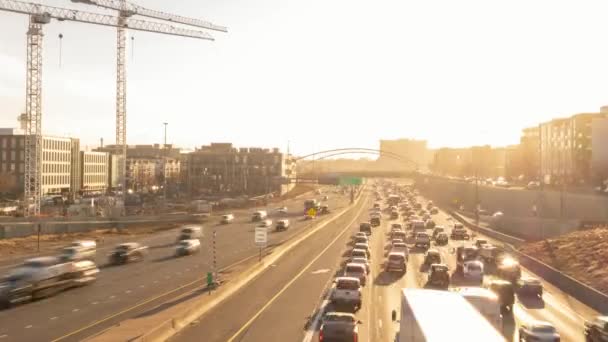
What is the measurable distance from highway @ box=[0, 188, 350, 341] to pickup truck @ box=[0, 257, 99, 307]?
472 mm

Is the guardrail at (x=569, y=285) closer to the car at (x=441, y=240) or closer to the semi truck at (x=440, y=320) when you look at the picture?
the car at (x=441, y=240)

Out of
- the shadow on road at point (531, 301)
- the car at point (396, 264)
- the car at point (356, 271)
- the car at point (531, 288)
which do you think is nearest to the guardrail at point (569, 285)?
the car at point (531, 288)

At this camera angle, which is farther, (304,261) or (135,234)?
(135,234)

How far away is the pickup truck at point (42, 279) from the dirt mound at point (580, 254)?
29035 millimetres

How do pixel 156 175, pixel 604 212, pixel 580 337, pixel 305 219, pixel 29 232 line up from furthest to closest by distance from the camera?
pixel 156 175 → pixel 305 219 → pixel 29 232 → pixel 604 212 → pixel 580 337

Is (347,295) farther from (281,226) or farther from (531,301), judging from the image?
(281,226)

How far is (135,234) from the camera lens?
7156 centimetres

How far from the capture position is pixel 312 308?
89.7 feet

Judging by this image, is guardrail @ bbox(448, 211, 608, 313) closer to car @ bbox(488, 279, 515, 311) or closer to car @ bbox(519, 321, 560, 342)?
car @ bbox(488, 279, 515, 311)

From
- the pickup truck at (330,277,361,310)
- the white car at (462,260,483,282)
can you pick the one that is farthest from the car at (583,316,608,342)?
the white car at (462,260,483,282)

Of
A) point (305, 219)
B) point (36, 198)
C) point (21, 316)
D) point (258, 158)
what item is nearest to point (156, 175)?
point (258, 158)

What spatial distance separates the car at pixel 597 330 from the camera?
20578mm

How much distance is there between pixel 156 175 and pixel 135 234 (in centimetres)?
12123

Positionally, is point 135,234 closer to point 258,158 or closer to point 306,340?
point 306,340
